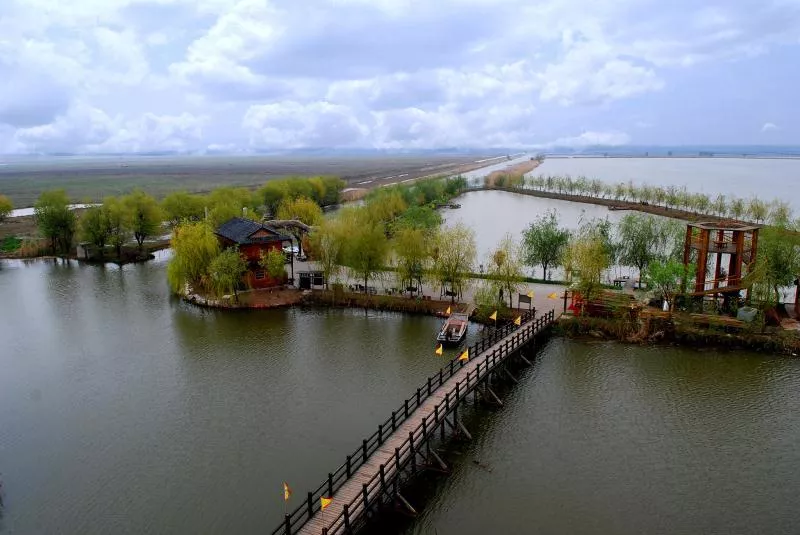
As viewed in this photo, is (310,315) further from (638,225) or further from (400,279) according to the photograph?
(638,225)

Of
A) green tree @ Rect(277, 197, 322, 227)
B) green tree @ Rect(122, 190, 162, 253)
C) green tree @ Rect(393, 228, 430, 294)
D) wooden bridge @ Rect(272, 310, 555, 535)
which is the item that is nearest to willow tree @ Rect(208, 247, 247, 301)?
green tree @ Rect(393, 228, 430, 294)

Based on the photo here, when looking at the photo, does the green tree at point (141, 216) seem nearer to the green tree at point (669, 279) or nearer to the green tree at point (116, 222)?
the green tree at point (116, 222)

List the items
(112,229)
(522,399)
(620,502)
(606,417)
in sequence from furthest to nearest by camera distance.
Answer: (112,229), (522,399), (606,417), (620,502)

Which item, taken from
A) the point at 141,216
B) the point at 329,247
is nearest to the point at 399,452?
the point at 329,247

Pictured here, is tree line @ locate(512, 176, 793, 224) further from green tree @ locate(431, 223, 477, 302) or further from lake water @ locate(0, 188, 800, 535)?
lake water @ locate(0, 188, 800, 535)

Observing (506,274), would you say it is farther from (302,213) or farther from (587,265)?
(302,213)

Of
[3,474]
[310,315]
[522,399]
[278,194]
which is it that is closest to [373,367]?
[522,399]
